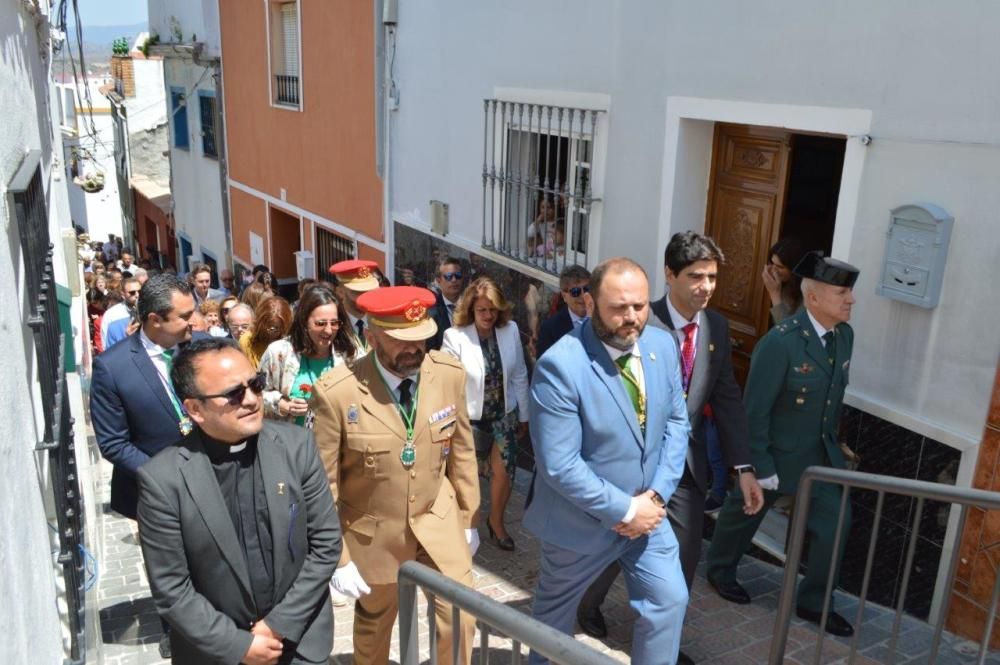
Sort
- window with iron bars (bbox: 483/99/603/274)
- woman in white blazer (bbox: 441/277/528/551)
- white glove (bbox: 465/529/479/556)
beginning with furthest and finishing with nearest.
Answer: window with iron bars (bbox: 483/99/603/274) → woman in white blazer (bbox: 441/277/528/551) → white glove (bbox: 465/529/479/556)

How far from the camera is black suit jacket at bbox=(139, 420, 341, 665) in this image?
9.22ft

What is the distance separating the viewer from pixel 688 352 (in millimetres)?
4105

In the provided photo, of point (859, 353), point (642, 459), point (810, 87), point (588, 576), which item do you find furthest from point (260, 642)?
point (810, 87)

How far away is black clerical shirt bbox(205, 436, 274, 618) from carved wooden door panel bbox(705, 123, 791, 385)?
3893mm

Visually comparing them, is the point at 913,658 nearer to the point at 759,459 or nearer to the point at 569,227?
the point at 759,459

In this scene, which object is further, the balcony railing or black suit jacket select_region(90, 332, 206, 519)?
the balcony railing

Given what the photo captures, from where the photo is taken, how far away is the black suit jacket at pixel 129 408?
4035 mm

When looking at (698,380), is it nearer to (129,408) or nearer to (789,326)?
(789,326)

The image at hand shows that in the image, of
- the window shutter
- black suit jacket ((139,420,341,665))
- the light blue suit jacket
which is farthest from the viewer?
the window shutter

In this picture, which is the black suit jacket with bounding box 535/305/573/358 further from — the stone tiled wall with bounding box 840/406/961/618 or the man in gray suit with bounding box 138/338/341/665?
the man in gray suit with bounding box 138/338/341/665

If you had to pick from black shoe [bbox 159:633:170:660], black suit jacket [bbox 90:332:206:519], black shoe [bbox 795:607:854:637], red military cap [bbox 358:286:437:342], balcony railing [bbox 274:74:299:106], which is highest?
balcony railing [bbox 274:74:299:106]

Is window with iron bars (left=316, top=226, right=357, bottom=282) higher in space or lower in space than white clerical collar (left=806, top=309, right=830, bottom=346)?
lower

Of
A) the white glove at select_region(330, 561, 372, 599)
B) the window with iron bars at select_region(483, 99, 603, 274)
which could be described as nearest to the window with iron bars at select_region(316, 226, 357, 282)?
the window with iron bars at select_region(483, 99, 603, 274)

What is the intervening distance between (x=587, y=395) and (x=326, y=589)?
47.6 inches
